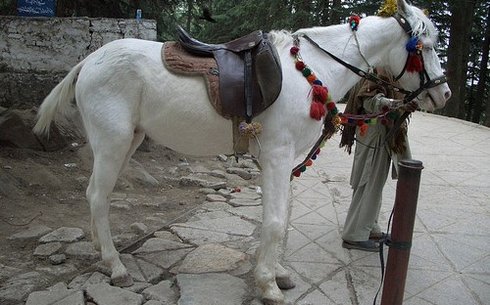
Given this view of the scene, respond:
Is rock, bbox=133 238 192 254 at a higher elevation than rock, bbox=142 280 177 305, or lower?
higher

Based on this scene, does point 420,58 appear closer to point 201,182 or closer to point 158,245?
point 158,245

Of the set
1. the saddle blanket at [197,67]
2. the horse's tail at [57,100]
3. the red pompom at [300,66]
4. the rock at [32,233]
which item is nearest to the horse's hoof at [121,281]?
the rock at [32,233]

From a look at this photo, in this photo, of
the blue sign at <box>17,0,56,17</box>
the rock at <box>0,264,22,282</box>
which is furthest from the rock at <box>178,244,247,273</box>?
the blue sign at <box>17,0,56,17</box>

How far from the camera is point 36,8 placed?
6.20 metres

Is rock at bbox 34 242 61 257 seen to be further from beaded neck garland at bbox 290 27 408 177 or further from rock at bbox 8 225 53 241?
beaded neck garland at bbox 290 27 408 177

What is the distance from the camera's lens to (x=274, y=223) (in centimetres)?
297

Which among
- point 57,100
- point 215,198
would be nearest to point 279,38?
point 57,100

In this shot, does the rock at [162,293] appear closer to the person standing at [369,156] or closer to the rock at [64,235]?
the rock at [64,235]

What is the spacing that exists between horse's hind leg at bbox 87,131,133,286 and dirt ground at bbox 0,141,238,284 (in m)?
0.60

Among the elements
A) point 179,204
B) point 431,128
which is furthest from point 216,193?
point 431,128

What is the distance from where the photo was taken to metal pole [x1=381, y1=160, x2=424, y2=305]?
7.38ft

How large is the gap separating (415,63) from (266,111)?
113 cm

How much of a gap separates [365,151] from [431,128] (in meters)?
7.73

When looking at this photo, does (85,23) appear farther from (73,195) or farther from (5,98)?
(73,195)
